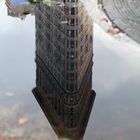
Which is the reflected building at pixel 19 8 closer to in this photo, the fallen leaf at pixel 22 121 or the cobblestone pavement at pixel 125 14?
the cobblestone pavement at pixel 125 14

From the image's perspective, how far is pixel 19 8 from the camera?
51.0m

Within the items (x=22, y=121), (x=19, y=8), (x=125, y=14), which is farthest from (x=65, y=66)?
(x=19, y=8)

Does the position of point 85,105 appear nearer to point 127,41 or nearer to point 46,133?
point 46,133

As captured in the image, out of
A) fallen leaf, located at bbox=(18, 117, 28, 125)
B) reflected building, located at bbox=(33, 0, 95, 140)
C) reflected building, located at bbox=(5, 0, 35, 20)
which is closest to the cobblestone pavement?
reflected building, located at bbox=(33, 0, 95, 140)

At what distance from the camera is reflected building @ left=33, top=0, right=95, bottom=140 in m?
28.3

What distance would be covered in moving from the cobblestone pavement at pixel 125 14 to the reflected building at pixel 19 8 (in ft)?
26.5

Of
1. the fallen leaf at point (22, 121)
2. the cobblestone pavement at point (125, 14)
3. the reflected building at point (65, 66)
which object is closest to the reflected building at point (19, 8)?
the reflected building at point (65, 66)

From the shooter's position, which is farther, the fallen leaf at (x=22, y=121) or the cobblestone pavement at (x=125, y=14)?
the cobblestone pavement at (x=125, y=14)

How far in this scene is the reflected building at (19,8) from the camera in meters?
45.7

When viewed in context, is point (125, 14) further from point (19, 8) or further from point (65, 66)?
point (65, 66)

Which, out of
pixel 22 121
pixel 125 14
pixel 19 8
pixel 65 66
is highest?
pixel 125 14

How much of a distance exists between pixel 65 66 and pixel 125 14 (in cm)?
1369

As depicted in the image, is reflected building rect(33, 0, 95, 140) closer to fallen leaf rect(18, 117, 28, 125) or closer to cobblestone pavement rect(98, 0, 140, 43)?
fallen leaf rect(18, 117, 28, 125)

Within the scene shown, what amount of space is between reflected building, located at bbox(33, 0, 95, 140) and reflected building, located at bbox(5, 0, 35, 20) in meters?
0.99
